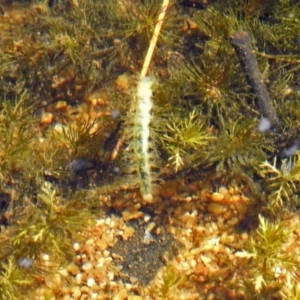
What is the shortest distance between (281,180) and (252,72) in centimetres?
66

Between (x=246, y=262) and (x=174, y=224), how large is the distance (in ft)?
1.62

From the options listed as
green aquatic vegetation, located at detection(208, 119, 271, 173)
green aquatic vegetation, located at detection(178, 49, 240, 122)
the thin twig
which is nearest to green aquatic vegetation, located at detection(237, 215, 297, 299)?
green aquatic vegetation, located at detection(208, 119, 271, 173)

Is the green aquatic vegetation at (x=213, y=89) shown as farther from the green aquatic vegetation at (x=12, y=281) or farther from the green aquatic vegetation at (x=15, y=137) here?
the green aquatic vegetation at (x=12, y=281)

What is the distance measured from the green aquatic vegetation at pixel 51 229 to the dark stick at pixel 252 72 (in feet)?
4.05

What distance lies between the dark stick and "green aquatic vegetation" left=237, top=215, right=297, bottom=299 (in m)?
0.67

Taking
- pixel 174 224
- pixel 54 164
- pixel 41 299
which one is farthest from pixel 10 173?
pixel 174 224

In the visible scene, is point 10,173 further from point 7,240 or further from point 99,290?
point 99,290

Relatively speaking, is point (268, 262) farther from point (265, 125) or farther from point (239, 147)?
point (265, 125)

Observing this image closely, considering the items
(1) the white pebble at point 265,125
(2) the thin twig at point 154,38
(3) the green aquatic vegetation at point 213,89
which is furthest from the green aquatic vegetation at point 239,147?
(2) the thin twig at point 154,38

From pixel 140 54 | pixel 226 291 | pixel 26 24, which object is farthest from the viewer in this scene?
pixel 26 24

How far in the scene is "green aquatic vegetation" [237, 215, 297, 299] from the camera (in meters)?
2.98

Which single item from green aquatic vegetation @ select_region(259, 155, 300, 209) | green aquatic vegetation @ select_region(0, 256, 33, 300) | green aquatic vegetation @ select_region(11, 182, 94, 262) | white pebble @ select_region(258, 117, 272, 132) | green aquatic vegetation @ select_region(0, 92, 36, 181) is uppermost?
white pebble @ select_region(258, 117, 272, 132)

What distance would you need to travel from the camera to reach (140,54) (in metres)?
3.80

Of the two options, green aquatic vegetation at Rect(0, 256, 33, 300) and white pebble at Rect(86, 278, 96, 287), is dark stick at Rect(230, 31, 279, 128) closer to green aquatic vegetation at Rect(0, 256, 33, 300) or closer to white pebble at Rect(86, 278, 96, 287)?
white pebble at Rect(86, 278, 96, 287)
